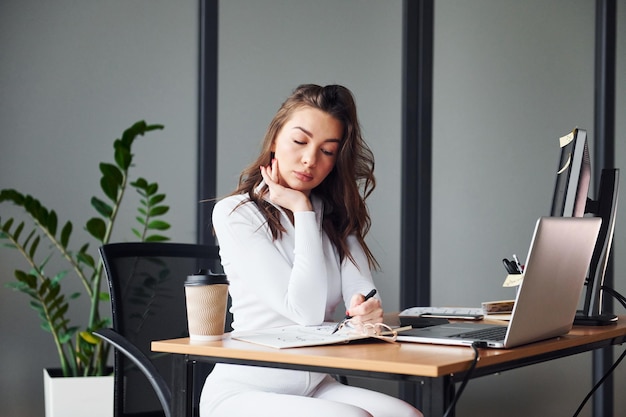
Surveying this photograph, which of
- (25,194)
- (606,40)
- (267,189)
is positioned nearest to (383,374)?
(267,189)

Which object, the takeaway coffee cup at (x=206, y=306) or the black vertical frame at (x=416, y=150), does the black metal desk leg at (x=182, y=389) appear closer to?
the takeaway coffee cup at (x=206, y=306)

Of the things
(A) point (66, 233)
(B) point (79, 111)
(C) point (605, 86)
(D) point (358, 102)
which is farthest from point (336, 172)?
(C) point (605, 86)

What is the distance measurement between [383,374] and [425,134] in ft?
10.1

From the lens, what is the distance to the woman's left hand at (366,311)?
5.73 feet

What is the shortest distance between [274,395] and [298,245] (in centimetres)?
44

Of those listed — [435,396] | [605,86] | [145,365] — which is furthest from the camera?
[605,86]

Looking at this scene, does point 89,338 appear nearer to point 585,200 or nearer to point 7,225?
point 7,225

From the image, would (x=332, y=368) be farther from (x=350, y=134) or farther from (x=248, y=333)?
(x=350, y=134)

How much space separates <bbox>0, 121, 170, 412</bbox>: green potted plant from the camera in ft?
10.3

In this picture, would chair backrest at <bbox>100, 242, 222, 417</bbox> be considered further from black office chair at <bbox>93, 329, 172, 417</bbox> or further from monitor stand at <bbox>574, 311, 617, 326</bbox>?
monitor stand at <bbox>574, 311, 617, 326</bbox>

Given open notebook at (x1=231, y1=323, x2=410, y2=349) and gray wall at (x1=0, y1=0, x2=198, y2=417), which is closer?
open notebook at (x1=231, y1=323, x2=410, y2=349)

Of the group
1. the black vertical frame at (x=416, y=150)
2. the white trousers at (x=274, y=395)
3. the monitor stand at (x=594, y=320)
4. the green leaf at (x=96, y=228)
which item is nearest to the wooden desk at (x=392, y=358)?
the white trousers at (x=274, y=395)

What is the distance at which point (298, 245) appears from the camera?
1.93m

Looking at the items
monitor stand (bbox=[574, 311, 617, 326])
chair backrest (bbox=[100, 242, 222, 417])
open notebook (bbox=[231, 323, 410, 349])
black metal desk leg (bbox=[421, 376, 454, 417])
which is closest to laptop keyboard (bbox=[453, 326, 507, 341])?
→ open notebook (bbox=[231, 323, 410, 349])
